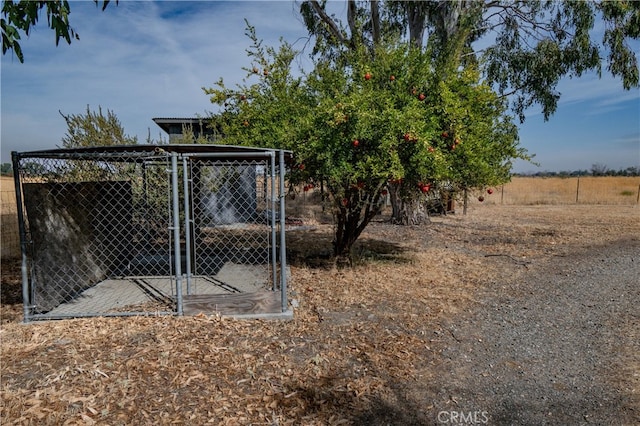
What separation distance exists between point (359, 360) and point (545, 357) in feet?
5.58

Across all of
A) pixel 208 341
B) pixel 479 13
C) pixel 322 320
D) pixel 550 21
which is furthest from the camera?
pixel 550 21

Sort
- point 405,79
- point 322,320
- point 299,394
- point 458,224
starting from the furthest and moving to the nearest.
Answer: point 458,224
point 405,79
point 322,320
point 299,394

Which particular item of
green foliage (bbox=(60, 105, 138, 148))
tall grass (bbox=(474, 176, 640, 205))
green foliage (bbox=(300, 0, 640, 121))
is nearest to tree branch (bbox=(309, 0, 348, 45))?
green foliage (bbox=(300, 0, 640, 121))

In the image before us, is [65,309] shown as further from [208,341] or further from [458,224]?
[458,224]

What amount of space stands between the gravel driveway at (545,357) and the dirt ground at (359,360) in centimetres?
2

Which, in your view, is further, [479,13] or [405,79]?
[479,13]

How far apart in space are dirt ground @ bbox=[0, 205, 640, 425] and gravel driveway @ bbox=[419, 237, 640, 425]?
15 millimetres

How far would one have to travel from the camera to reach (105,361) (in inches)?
132

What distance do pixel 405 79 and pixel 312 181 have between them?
199 centimetres

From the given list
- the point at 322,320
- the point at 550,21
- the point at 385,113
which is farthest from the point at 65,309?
the point at 550,21

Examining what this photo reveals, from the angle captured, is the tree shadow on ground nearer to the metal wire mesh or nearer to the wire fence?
the metal wire mesh

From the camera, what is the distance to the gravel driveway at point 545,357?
286 centimetres

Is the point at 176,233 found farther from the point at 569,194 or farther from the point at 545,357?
the point at 569,194

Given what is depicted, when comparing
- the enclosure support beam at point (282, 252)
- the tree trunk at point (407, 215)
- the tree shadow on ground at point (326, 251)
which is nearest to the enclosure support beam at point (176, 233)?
the enclosure support beam at point (282, 252)
